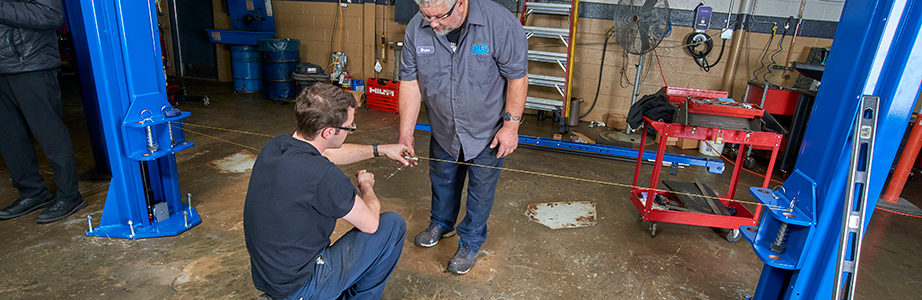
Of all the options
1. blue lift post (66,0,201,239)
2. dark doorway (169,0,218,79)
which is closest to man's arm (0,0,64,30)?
blue lift post (66,0,201,239)

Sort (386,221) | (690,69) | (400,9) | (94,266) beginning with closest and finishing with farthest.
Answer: (386,221), (94,266), (690,69), (400,9)

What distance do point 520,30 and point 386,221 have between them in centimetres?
112

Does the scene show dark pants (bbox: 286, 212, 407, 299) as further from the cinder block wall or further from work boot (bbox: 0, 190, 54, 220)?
the cinder block wall

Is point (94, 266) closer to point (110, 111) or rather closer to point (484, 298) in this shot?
point (110, 111)

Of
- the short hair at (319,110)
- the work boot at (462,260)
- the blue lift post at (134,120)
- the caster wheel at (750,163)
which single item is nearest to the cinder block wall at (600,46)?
the caster wheel at (750,163)

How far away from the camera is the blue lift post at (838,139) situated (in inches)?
56.1

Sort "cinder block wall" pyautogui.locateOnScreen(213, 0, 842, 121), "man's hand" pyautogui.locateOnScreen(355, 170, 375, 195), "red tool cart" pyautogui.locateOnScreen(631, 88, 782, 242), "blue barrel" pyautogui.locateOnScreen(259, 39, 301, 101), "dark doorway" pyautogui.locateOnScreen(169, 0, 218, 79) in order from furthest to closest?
"dark doorway" pyautogui.locateOnScreen(169, 0, 218, 79)
"blue barrel" pyautogui.locateOnScreen(259, 39, 301, 101)
"cinder block wall" pyautogui.locateOnScreen(213, 0, 842, 121)
"red tool cart" pyautogui.locateOnScreen(631, 88, 782, 242)
"man's hand" pyautogui.locateOnScreen(355, 170, 375, 195)

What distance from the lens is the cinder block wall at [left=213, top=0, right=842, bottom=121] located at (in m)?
5.65

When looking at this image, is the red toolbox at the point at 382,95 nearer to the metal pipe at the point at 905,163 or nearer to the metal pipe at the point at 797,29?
the metal pipe at the point at 797,29

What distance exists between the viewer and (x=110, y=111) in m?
2.44

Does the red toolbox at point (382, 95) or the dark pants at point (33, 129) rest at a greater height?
the dark pants at point (33, 129)

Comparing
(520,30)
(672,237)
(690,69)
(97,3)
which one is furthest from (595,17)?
(97,3)

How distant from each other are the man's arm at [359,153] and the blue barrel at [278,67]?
5.33 metres

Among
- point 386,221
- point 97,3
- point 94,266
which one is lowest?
point 94,266
